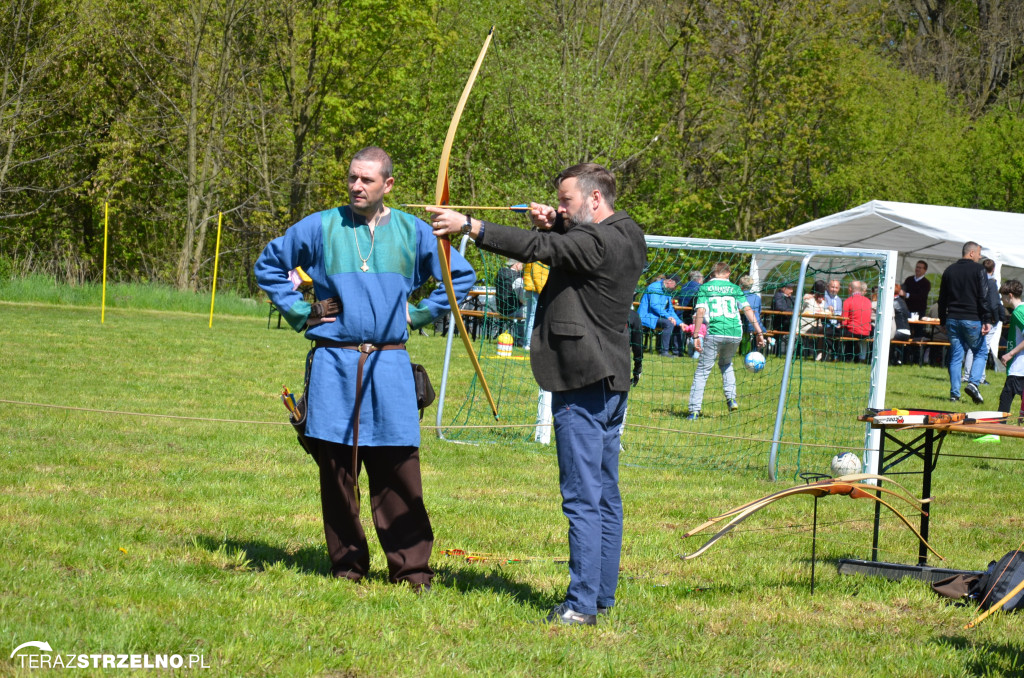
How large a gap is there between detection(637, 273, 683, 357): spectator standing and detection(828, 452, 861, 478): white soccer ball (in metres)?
5.42

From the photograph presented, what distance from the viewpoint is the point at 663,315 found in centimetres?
1468

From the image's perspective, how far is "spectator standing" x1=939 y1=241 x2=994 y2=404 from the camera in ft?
44.2

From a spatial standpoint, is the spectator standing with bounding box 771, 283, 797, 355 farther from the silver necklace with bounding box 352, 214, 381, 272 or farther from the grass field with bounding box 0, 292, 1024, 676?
the silver necklace with bounding box 352, 214, 381, 272

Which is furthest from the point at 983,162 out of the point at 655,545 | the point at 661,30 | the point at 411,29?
the point at 655,545

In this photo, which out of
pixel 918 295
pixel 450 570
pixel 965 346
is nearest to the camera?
pixel 450 570

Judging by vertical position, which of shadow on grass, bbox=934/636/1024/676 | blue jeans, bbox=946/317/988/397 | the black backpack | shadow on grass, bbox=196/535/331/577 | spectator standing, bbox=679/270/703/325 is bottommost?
shadow on grass, bbox=196/535/331/577

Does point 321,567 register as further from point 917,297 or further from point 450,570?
→ point 917,297

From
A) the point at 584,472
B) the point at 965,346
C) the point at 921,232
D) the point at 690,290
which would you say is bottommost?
the point at 584,472

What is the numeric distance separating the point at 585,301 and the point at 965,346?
11422 millimetres

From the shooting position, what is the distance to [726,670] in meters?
3.97

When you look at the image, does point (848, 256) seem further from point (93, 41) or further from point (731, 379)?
point (93, 41)

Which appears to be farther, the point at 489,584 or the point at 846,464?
the point at 846,464

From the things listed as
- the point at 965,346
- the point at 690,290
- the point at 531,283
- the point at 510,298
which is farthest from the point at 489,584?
the point at 965,346

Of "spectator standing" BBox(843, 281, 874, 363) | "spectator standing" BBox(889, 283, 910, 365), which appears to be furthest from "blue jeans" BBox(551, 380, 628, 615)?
"spectator standing" BBox(889, 283, 910, 365)
